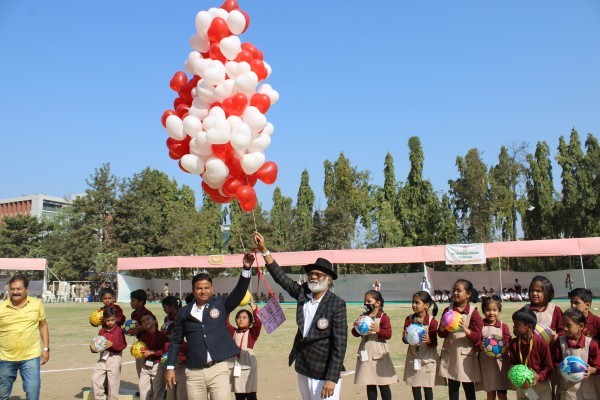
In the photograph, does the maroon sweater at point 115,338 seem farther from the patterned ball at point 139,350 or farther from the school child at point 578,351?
the school child at point 578,351

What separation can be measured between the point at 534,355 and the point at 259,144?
3.89m

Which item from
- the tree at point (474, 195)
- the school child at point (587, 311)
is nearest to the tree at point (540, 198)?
the tree at point (474, 195)

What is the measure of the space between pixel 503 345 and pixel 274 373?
526cm

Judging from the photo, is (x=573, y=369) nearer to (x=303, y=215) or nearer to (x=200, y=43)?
(x=200, y=43)

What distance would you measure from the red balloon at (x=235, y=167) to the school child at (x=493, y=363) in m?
3.35

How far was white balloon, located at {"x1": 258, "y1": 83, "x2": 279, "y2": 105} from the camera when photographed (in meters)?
6.81

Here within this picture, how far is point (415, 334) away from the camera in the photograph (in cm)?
604

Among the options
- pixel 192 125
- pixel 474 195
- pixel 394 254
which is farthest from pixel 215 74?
pixel 474 195

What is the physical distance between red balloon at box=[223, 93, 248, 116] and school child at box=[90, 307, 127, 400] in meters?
3.48

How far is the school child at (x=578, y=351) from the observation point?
503 cm

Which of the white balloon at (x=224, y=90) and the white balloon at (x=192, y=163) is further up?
the white balloon at (x=224, y=90)

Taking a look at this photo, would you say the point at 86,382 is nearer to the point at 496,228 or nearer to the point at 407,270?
the point at 407,270

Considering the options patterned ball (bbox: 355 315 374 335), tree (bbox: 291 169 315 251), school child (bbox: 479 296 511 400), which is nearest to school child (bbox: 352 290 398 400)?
patterned ball (bbox: 355 315 374 335)

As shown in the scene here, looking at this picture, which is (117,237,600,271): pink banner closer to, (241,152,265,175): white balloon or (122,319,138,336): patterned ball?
(122,319,138,336): patterned ball
